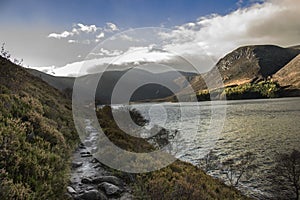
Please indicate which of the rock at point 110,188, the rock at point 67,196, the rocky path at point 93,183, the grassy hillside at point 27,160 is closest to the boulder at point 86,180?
the rocky path at point 93,183

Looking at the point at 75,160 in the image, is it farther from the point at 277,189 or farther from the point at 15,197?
the point at 277,189

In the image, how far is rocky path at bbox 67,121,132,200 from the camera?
8.41 m

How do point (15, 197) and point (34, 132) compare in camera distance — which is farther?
point (34, 132)

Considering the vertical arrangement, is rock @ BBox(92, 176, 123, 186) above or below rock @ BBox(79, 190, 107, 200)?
below

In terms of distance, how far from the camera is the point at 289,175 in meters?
18.6

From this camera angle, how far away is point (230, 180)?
62.9 feet

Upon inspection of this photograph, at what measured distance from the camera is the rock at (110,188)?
9075 millimetres

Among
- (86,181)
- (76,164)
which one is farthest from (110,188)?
(76,164)

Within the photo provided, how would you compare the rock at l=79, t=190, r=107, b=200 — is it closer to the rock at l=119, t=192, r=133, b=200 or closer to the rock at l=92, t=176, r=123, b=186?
the rock at l=119, t=192, r=133, b=200

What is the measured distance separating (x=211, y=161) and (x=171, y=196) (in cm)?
1816

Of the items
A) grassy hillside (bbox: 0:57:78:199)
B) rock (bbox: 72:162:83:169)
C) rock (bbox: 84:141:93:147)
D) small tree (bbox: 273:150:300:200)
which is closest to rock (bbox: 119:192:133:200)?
grassy hillside (bbox: 0:57:78:199)

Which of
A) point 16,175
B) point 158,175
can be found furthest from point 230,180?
point 16,175

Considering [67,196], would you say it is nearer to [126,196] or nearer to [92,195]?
[92,195]

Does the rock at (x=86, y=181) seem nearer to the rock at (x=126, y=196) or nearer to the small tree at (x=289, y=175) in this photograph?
the rock at (x=126, y=196)
